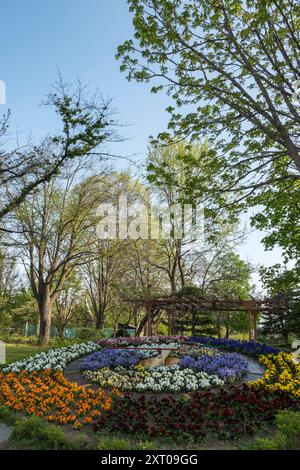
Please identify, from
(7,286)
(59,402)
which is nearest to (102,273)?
(7,286)

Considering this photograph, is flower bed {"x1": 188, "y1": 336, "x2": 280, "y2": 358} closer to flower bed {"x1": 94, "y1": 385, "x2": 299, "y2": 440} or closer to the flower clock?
the flower clock

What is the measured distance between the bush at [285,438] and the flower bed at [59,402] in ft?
9.48

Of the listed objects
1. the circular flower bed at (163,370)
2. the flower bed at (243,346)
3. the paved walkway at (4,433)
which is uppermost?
the flower bed at (243,346)

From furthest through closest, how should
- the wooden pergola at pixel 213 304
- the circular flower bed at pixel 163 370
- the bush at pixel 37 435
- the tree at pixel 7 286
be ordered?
the tree at pixel 7 286 < the wooden pergola at pixel 213 304 < the circular flower bed at pixel 163 370 < the bush at pixel 37 435

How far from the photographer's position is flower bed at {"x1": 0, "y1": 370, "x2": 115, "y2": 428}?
6.63m

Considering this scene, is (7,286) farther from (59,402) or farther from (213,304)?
(59,402)

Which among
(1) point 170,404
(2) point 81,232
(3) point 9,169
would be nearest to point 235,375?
(1) point 170,404

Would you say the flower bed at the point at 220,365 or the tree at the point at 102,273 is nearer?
the flower bed at the point at 220,365

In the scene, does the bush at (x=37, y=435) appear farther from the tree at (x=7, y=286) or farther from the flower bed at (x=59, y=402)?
the tree at (x=7, y=286)

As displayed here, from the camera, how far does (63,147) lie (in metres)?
12.0

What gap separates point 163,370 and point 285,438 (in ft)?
17.7

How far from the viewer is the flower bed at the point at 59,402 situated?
6629 mm

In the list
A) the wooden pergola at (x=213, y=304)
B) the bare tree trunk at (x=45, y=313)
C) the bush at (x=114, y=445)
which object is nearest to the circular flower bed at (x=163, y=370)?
the bush at (x=114, y=445)

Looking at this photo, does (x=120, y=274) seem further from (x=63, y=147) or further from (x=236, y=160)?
(x=236, y=160)
